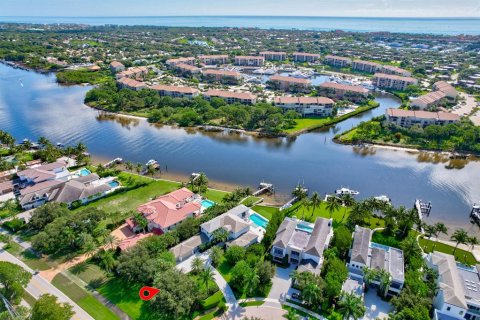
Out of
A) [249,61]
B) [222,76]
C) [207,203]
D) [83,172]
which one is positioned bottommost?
[207,203]

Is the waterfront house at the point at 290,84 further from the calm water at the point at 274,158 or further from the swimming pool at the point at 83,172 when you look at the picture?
the swimming pool at the point at 83,172

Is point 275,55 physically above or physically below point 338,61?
above

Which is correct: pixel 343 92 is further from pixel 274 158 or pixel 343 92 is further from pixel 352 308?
pixel 352 308

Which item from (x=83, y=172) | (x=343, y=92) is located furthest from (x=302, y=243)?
(x=343, y=92)

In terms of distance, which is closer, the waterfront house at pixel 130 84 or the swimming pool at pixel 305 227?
the swimming pool at pixel 305 227

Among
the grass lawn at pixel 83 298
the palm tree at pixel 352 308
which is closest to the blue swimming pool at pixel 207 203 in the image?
the grass lawn at pixel 83 298

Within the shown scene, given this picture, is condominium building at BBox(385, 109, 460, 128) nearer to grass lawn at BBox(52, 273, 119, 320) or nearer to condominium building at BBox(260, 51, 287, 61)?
grass lawn at BBox(52, 273, 119, 320)
